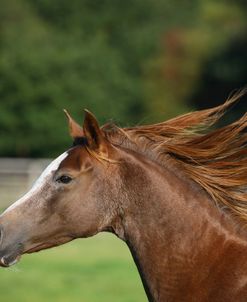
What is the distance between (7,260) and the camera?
5.17 meters

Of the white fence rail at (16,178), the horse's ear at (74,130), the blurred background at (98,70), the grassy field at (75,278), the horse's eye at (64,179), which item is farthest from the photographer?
the blurred background at (98,70)

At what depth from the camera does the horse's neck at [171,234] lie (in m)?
5.02

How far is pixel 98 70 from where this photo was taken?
127 ft

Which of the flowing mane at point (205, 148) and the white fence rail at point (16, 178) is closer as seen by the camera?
the flowing mane at point (205, 148)

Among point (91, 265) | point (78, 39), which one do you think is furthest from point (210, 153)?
point (78, 39)

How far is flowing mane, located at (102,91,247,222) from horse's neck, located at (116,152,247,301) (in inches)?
3.8

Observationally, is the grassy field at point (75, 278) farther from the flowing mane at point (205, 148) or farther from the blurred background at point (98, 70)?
the flowing mane at point (205, 148)

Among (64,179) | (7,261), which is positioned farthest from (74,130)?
(7,261)

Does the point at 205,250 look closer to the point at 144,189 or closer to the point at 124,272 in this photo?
the point at 144,189

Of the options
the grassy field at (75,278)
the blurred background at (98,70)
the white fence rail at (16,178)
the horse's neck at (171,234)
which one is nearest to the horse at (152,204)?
the horse's neck at (171,234)

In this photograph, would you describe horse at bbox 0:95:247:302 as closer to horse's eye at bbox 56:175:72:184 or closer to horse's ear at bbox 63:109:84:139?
horse's eye at bbox 56:175:72:184

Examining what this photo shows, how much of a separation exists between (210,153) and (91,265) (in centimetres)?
870

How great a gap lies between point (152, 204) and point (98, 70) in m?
33.8

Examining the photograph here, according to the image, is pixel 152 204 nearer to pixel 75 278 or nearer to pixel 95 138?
pixel 95 138
